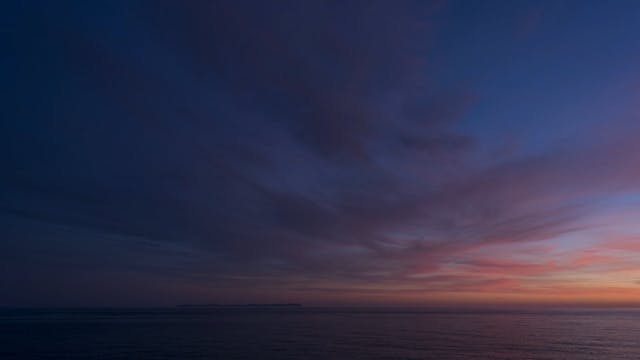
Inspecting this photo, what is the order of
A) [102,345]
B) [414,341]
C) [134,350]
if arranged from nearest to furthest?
[134,350]
[102,345]
[414,341]

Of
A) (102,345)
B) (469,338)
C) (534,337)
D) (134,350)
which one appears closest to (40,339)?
(102,345)

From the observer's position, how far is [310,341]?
9244cm

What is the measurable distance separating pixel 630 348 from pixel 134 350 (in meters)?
82.7

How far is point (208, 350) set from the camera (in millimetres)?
75375

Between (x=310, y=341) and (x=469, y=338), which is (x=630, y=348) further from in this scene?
(x=310, y=341)

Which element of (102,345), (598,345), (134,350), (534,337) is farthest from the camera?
(534,337)

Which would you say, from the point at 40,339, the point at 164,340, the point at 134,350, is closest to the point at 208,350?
the point at 134,350

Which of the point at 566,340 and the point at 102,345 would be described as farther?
the point at 566,340

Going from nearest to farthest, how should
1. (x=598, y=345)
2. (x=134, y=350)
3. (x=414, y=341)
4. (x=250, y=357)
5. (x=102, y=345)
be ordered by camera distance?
1. (x=250, y=357)
2. (x=134, y=350)
3. (x=102, y=345)
4. (x=598, y=345)
5. (x=414, y=341)

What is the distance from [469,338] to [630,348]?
28.6 meters

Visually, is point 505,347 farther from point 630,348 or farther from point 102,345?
point 102,345

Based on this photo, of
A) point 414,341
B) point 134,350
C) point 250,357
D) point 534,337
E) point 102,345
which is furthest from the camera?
point 534,337

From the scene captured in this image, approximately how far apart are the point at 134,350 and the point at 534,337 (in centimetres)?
8107

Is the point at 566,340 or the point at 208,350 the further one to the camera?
the point at 566,340
